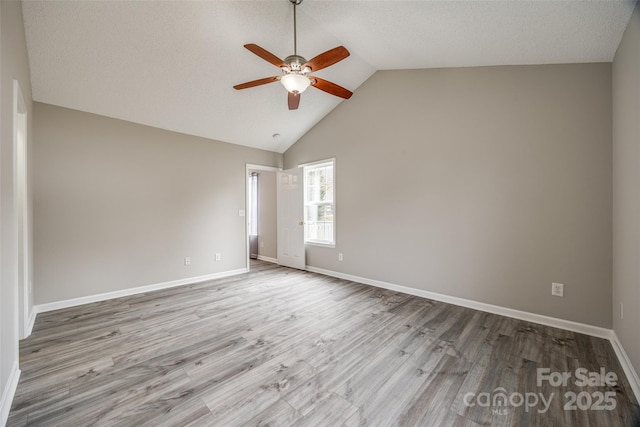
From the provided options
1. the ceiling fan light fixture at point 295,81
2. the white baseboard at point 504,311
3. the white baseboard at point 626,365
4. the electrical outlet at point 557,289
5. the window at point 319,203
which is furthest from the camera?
the window at point 319,203

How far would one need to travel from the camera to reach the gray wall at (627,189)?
1.80 meters

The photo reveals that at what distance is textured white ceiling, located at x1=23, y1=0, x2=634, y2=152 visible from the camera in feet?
7.02

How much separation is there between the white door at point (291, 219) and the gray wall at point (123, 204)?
3.39 ft

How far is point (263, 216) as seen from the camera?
6.32 m

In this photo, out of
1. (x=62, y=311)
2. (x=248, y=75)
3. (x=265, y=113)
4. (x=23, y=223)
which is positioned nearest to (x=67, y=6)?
(x=248, y=75)

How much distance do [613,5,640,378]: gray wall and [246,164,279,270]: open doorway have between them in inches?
204

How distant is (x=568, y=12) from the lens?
1896 mm

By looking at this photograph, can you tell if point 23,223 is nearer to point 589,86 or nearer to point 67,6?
point 67,6

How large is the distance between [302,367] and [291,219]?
11.6 ft

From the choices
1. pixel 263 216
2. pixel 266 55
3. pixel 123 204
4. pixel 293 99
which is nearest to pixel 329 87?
pixel 293 99

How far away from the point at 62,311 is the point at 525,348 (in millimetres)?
5030

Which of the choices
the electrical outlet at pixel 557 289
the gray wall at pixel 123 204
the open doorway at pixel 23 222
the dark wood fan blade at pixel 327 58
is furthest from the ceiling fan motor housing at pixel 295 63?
the electrical outlet at pixel 557 289

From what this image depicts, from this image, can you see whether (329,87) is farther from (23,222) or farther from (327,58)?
(23,222)

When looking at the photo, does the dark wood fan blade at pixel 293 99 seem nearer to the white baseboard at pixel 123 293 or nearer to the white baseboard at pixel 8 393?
the white baseboard at pixel 8 393
